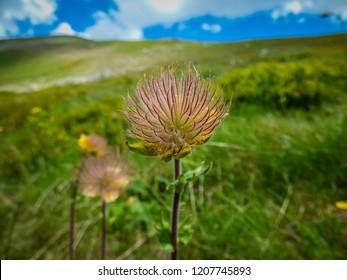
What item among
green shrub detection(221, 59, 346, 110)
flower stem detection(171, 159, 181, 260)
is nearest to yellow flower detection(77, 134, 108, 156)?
flower stem detection(171, 159, 181, 260)

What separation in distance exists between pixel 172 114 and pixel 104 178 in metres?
0.59

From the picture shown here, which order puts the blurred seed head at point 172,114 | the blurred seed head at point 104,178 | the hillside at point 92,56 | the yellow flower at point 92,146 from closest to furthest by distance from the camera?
the blurred seed head at point 172,114 < the blurred seed head at point 104,178 < the yellow flower at point 92,146 < the hillside at point 92,56

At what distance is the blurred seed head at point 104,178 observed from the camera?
108 cm

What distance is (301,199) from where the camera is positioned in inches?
58.1

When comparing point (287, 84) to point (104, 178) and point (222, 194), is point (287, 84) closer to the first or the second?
point (222, 194)

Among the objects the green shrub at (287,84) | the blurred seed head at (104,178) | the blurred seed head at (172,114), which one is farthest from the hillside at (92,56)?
the green shrub at (287,84)

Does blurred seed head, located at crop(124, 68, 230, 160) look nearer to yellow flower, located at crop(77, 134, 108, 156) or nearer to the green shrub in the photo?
yellow flower, located at crop(77, 134, 108, 156)

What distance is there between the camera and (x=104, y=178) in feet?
3.61

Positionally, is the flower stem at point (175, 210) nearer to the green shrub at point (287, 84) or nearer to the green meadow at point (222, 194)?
the green meadow at point (222, 194)

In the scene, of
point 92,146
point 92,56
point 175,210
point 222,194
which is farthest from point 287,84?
point 92,56

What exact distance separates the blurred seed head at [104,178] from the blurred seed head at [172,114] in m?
0.53

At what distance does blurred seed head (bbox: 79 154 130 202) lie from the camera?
108cm
